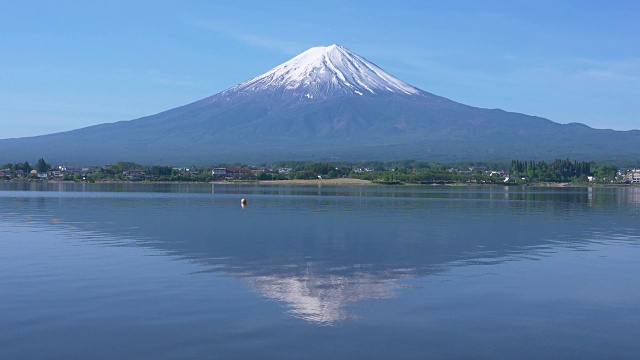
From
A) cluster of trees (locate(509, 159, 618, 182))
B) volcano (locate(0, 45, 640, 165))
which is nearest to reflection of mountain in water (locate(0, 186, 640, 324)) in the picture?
cluster of trees (locate(509, 159, 618, 182))

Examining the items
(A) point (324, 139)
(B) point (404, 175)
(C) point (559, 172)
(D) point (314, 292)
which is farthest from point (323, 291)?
(A) point (324, 139)

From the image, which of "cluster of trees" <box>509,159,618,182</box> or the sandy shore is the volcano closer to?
"cluster of trees" <box>509,159,618,182</box>

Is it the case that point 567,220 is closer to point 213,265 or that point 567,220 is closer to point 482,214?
point 482,214

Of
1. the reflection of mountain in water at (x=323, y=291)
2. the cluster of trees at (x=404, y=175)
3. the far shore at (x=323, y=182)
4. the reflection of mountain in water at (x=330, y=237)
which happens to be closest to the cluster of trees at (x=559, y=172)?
the cluster of trees at (x=404, y=175)

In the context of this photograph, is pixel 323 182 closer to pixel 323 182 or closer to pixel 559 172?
pixel 323 182

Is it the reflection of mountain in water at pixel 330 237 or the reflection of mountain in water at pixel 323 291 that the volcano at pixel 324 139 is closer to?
the reflection of mountain in water at pixel 330 237

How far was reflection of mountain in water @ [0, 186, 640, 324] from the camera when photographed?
1375 centimetres

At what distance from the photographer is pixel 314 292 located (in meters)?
12.7

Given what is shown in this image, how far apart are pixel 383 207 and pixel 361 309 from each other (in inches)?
986

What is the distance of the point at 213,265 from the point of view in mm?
15594

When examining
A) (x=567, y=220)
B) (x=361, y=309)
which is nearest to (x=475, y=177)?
(x=567, y=220)

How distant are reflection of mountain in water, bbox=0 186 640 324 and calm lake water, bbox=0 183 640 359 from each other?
80mm

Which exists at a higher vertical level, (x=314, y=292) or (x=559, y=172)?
(x=559, y=172)

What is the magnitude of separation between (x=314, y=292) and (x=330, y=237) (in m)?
8.84
